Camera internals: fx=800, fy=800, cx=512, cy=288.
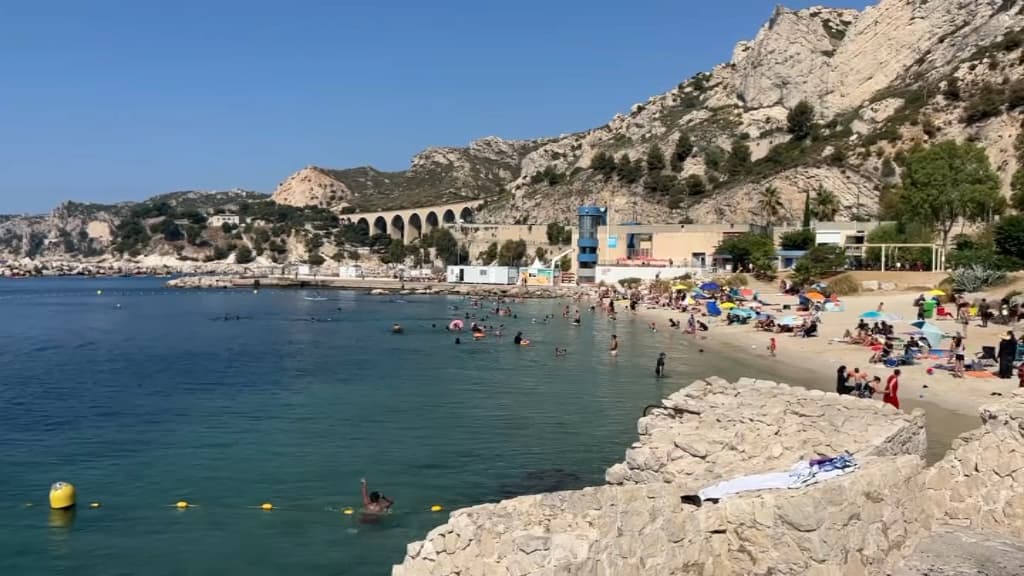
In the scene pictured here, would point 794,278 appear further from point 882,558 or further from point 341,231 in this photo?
point 341,231

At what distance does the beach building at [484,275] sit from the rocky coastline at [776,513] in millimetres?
91711

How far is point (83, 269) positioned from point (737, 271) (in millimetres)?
168947

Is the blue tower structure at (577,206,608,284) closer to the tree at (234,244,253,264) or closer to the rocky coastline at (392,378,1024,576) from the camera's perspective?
the rocky coastline at (392,378,1024,576)

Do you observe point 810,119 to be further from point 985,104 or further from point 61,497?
point 61,497

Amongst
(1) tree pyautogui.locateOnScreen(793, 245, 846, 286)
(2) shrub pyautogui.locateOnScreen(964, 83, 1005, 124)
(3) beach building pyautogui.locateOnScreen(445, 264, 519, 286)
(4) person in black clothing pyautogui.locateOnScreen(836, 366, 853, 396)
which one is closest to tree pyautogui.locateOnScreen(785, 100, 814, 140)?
(2) shrub pyautogui.locateOnScreen(964, 83, 1005, 124)

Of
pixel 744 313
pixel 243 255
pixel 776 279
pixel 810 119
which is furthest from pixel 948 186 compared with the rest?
pixel 243 255

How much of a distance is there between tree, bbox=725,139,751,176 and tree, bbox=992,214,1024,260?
59.4 m

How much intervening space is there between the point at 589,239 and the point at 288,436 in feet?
254

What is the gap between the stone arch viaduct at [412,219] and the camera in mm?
167125

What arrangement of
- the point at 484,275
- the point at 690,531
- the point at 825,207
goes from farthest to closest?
1. the point at 484,275
2. the point at 825,207
3. the point at 690,531

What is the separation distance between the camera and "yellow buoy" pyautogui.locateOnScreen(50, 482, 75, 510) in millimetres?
15023

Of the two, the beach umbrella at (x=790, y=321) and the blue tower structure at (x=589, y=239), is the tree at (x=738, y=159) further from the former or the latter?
the beach umbrella at (x=790, y=321)

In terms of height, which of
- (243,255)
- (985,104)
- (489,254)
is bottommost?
(243,255)

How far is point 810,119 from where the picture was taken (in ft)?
367
